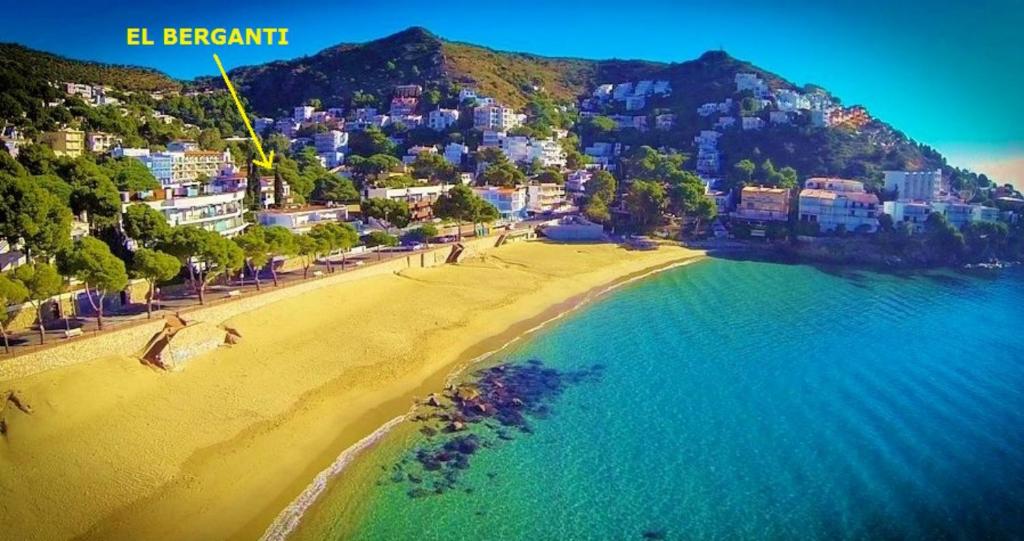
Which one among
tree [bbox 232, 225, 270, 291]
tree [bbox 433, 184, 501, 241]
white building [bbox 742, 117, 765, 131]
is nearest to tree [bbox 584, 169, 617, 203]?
tree [bbox 433, 184, 501, 241]

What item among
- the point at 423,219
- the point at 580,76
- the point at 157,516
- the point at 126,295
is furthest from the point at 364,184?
the point at 580,76

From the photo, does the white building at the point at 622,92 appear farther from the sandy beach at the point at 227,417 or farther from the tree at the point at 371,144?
the sandy beach at the point at 227,417

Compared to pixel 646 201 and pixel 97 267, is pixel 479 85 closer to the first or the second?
pixel 646 201

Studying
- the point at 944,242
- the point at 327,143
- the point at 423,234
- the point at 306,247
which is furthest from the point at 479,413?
the point at 327,143

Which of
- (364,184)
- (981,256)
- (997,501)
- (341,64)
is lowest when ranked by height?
(997,501)

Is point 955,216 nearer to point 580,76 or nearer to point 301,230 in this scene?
point 301,230
